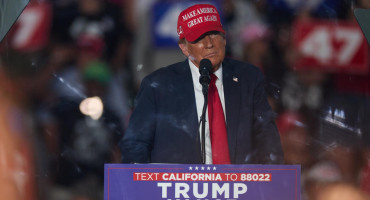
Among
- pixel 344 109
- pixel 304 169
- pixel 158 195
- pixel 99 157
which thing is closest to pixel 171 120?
pixel 99 157

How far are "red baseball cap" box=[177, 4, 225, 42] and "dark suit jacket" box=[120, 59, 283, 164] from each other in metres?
0.13

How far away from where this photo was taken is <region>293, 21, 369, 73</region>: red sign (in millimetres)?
2021

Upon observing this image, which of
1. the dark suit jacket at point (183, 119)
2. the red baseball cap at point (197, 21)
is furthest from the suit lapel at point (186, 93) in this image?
the red baseball cap at point (197, 21)

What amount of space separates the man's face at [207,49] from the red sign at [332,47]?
370 millimetres

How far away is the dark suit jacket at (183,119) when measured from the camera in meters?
1.91

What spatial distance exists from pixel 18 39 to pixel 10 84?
0.20 metres

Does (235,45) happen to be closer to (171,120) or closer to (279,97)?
(279,97)

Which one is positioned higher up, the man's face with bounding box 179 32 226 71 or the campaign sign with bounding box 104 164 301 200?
the man's face with bounding box 179 32 226 71

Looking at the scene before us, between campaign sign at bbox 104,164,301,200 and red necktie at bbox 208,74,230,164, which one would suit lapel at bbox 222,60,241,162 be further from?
campaign sign at bbox 104,164,301,200

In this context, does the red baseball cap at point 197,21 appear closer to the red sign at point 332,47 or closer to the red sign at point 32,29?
the red sign at point 332,47

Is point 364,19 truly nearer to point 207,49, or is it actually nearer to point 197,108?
point 207,49

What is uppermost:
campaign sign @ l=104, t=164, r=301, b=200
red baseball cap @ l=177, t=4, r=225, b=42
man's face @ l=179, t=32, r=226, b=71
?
red baseball cap @ l=177, t=4, r=225, b=42

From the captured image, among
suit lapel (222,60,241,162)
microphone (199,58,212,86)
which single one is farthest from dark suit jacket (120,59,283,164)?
microphone (199,58,212,86)

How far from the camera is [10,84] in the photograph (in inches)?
77.0
